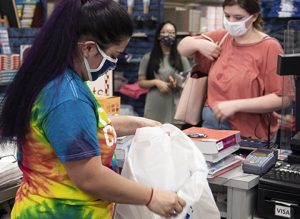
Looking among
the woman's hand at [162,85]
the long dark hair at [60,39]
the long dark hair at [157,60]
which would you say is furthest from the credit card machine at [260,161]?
the long dark hair at [157,60]

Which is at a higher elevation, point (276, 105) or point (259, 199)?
point (276, 105)

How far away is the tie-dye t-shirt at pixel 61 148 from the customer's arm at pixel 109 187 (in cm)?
3

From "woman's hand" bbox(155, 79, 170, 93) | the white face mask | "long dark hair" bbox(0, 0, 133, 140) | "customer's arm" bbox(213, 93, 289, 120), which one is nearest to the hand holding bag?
the white face mask

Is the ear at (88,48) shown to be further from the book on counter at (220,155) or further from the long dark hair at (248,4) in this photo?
the long dark hair at (248,4)

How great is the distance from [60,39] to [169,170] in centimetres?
57

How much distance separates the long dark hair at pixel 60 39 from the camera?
1.10 meters

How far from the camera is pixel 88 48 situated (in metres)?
1.13

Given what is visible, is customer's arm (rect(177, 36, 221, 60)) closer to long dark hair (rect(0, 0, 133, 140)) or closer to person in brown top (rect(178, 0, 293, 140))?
person in brown top (rect(178, 0, 293, 140))

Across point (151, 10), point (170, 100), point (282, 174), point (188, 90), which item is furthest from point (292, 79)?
point (151, 10)

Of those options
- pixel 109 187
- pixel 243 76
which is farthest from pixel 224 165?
pixel 109 187

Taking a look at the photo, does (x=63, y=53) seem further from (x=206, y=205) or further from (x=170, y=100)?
(x=170, y=100)

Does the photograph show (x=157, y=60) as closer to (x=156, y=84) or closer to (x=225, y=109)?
(x=156, y=84)

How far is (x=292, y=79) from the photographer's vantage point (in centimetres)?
202

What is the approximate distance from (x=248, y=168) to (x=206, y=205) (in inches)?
12.9
